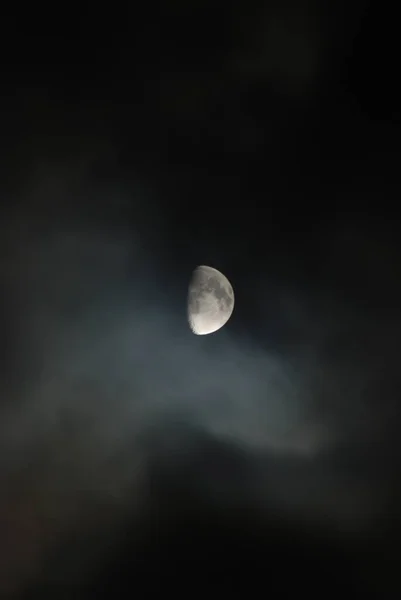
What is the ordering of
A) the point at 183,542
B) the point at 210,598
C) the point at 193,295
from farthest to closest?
the point at 183,542, the point at 210,598, the point at 193,295

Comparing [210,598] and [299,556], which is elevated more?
[299,556]

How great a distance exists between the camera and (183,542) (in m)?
7.81

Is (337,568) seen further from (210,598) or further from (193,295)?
(193,295)

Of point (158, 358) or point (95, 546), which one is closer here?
point (158, 358)

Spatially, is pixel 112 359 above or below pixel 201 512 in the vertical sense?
above

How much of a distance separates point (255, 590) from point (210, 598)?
2.39 ft

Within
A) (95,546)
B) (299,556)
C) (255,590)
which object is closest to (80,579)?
(95,546)

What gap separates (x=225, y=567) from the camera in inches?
304

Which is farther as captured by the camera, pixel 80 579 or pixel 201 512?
pixel 201 512

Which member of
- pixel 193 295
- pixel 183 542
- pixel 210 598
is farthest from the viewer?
pixel 183 542

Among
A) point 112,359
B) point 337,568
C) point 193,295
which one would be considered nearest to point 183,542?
point 337,568

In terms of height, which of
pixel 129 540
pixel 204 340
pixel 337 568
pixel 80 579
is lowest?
pixel 80 579

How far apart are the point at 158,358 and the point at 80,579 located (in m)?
3.75

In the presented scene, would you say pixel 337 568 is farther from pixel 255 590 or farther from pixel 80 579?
pixel 80 579
